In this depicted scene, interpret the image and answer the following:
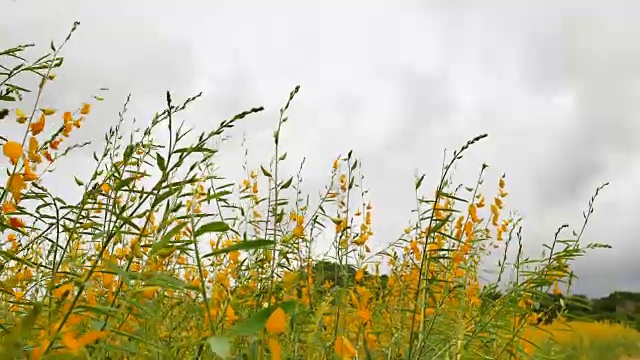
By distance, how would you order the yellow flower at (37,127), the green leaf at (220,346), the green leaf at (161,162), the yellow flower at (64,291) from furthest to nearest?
the yellow flower at (37,127) < the green leaf at (161,162) < the yellow flower at (64,291) < the green leaf at (220,346)

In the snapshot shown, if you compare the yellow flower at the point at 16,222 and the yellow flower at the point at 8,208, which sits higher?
the yellow flower at the point at 8,208

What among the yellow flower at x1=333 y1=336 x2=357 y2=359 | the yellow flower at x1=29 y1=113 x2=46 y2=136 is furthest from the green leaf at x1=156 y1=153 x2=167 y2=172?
the yellow flower at x1=29 y1=113 x2=46 y2=136

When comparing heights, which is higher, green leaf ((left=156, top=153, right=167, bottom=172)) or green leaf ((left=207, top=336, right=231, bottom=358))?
green leaf ((left=156, top=153, right=167, bottom=172))

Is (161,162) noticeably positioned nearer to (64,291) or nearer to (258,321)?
(64,291)

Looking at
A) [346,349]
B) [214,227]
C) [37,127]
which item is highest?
[37,127]

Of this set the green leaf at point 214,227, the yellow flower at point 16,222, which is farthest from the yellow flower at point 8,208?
the green leaf at point 214,227

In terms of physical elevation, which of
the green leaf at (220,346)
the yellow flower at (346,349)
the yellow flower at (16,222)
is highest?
the yellow flower at (16,222)

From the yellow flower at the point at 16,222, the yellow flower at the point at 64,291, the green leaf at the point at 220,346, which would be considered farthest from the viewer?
the yellow flower at the point at 16,222

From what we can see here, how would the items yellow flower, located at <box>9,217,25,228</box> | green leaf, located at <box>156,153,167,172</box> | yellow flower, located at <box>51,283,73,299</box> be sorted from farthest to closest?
yellow flower, located at <box>9,217,25,228</box> < green leaf, located at <box>156,153,167,172</box> < yellow flower, located at <box>51,283,73,299</box>

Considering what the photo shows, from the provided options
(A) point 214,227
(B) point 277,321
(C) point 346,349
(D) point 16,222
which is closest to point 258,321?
(B) point 277,321

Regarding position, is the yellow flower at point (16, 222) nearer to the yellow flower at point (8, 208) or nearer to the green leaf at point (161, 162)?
the yellow flower at point (8, 208)

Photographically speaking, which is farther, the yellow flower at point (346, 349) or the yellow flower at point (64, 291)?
the yellow flower at point (346, 349)

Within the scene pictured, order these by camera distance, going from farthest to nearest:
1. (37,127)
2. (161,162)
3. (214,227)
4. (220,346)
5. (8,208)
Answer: (37,127), (8,208), (161,162), (214,227), (220,346)

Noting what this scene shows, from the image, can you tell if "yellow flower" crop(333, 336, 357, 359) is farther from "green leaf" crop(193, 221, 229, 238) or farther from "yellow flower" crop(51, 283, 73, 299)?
"yellow flower" crop(51, 283, 73, 299)
